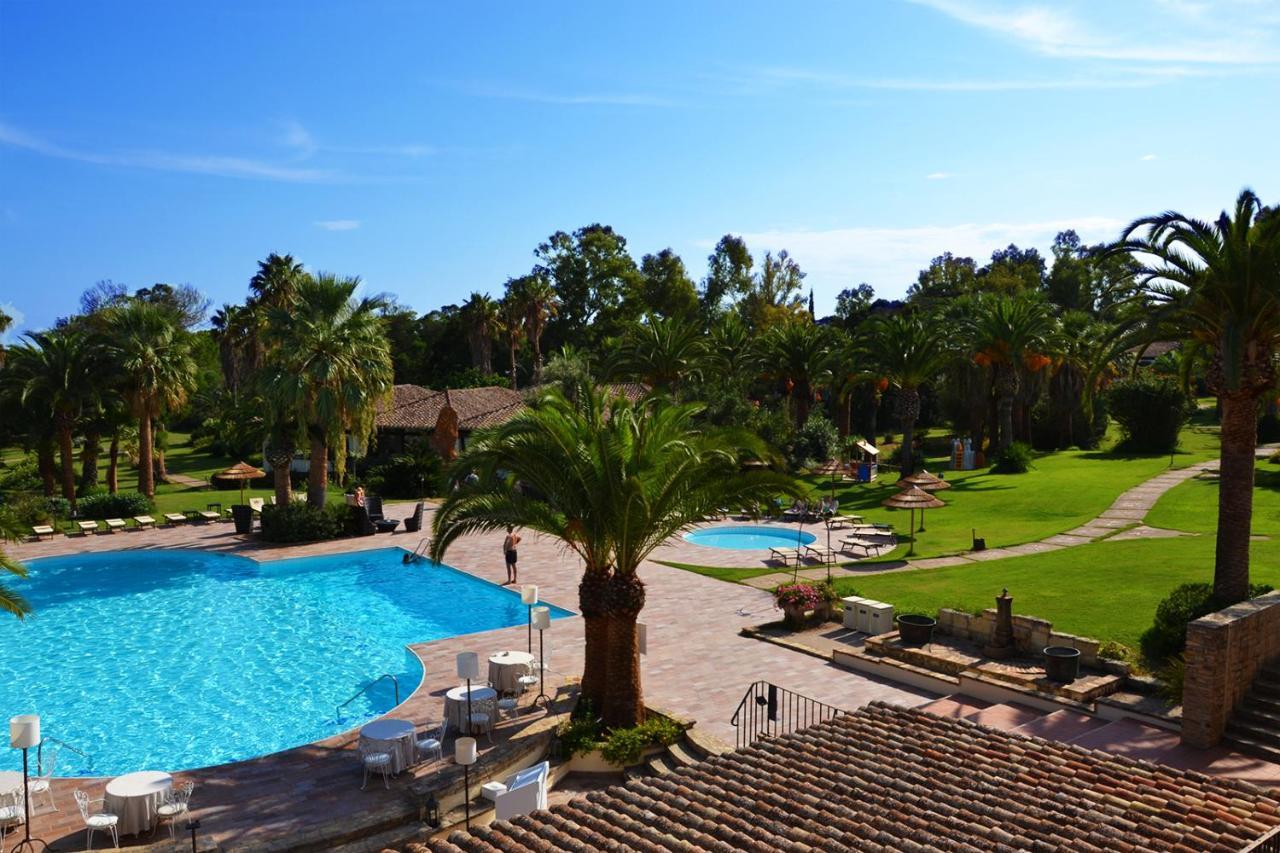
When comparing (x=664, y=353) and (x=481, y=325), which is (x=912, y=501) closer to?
(x=664, y=353)

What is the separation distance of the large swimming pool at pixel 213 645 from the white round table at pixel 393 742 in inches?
120

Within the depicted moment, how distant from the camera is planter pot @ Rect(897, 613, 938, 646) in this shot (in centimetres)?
1873

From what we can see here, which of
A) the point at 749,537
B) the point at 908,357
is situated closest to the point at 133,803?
the point at 749,537

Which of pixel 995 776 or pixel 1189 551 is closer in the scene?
pixel 995 776

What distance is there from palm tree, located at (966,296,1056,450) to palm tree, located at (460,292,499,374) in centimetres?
3734

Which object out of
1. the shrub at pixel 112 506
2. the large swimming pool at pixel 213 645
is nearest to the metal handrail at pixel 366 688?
the large swimming pool at pixel 213 645

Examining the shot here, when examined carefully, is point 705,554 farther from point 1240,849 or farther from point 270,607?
point 1240,849

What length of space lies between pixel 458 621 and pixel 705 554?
970 cm

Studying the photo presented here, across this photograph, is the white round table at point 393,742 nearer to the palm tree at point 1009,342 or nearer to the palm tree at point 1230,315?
the palm tree at point 1230,315

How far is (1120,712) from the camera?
594 inches

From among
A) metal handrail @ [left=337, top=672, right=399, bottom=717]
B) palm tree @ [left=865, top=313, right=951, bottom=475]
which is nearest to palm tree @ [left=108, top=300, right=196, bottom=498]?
metal handrail @ [left=337, top=672, right=399, bottom=717]

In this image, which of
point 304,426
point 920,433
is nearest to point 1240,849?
point 304,426

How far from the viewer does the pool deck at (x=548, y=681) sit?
12594 mm

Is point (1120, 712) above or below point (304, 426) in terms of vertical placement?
below
